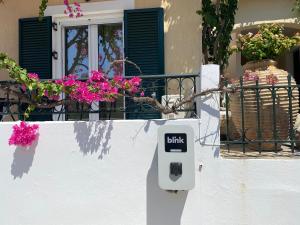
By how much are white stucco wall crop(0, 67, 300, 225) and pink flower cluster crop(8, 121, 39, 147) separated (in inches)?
3.4

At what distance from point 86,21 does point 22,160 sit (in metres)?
3.22

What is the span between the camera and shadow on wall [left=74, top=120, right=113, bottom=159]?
16.3 ft

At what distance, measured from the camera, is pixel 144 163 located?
484 centimetres

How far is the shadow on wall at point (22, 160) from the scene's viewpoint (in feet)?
16.9

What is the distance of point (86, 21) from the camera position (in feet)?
24.1

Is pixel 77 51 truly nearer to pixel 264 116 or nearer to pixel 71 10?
pixel 71 10

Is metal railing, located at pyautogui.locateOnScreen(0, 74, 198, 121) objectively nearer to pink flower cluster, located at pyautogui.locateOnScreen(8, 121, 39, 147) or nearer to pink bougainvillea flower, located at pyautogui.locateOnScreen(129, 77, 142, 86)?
pink flower cluster, located at pyautogui.locateOnScreen(8, 121, 39, 147)

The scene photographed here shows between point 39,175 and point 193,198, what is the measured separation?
199 cm

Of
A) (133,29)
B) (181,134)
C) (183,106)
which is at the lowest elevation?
(181,134)

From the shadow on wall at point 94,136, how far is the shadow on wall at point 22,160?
624 millimetres

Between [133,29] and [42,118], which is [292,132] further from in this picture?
[42,118]

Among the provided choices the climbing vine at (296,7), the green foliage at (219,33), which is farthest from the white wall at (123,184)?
the climbing vine at (296,7)

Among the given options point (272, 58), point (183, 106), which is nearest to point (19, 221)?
point (183, 106)

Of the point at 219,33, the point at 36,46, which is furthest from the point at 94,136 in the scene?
the point at 219,33
